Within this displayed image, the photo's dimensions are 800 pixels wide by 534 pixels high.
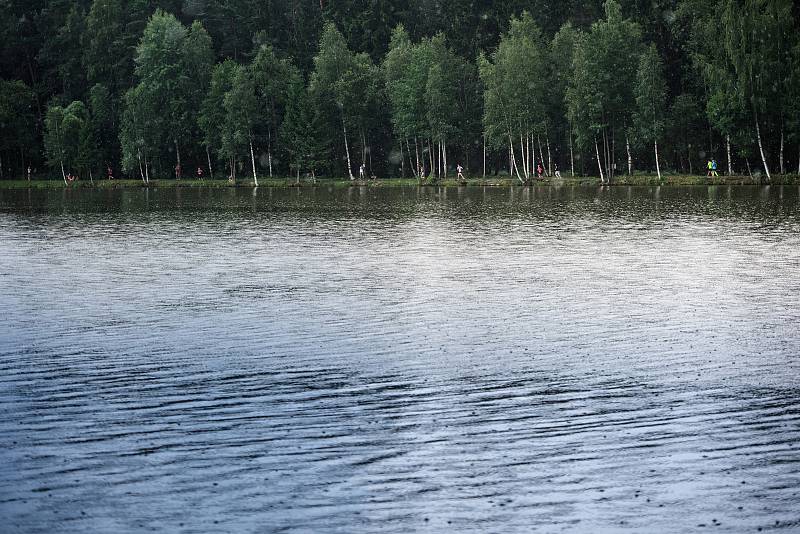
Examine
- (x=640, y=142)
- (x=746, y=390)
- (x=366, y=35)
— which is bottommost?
(x=746, y=390)

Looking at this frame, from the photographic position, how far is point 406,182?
340 feet

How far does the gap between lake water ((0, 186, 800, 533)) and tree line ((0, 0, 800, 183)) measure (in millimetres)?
53295

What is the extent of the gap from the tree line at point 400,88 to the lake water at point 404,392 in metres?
53.3

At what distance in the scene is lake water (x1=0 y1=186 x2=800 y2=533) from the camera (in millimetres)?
10602

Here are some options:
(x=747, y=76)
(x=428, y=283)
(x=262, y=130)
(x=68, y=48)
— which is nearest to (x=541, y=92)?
(x=747, y=76)

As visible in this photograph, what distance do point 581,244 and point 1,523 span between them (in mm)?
29248

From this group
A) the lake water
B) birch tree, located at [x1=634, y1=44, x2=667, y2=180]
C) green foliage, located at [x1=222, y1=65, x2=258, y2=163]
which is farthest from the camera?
green foliage, located at [x1=222, y1=65, x2=258, y2=163]

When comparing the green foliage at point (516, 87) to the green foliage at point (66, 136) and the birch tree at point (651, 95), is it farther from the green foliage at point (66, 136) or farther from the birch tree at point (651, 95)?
the green foliage at point (66, 136)

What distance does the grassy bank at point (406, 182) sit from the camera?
86.3 m

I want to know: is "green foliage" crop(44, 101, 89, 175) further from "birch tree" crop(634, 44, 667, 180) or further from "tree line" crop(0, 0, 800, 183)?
"birch tree" crop(634, 44, 667, 180)

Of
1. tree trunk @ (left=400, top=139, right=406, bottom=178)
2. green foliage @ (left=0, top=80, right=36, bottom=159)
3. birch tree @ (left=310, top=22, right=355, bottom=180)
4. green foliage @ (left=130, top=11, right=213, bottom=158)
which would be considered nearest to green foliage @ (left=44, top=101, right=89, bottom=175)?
green foliage @ (left=0, top=80, right=36, bottom=159)

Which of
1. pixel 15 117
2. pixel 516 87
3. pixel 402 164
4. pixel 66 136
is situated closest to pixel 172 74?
pixel 66 136

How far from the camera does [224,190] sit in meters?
101

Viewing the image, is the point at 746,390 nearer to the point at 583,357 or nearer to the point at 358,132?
the point at 583,357
